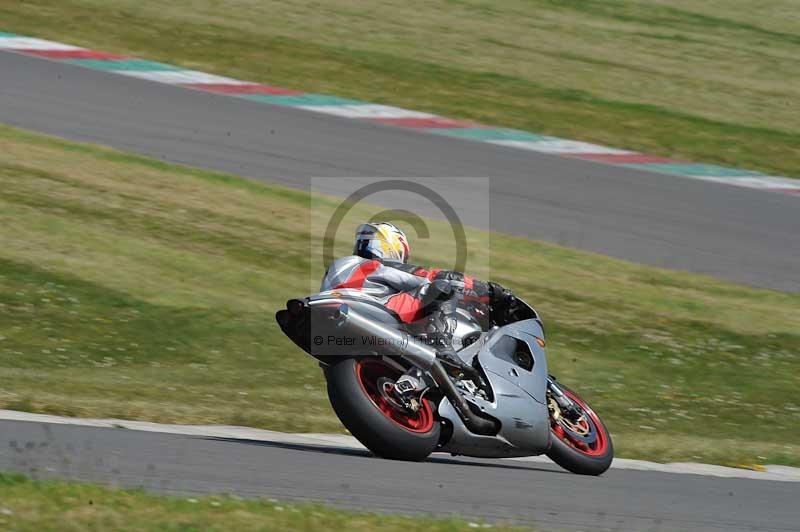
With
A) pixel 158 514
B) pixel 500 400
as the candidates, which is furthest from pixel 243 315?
pixel 158 514

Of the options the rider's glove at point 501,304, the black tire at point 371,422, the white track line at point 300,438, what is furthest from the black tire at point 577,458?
the black tire at point 371,422

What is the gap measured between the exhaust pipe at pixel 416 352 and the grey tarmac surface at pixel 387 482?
0.34 m

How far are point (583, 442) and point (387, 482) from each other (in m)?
2.02

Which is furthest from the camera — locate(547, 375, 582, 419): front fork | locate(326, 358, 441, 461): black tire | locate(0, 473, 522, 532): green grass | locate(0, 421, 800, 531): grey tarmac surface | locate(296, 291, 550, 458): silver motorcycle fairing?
locate(547, 375, 582, 419): front fork

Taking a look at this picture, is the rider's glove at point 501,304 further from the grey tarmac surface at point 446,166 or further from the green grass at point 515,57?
the green grass at point 515,57

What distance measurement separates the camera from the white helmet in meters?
8.23

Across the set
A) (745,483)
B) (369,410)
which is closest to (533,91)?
(745,483)

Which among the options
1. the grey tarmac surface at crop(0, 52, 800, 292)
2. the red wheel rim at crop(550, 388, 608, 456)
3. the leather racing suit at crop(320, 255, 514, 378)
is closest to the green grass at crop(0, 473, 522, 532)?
the leather racing suit at crop(320, 255, 514, 378)

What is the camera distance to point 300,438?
371 inches

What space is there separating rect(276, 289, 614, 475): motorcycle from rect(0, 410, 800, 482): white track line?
1.02 metres

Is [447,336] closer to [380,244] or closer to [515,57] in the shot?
[380,244]

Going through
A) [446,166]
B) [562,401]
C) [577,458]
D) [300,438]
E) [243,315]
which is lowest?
[243,315]

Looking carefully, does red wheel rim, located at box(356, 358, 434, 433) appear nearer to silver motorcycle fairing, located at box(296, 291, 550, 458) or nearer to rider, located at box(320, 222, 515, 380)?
silver motorcycle fairing, located at box(296, 291, 550, 458)

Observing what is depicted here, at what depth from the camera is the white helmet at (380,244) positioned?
8.23 metres
